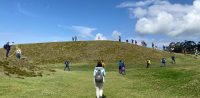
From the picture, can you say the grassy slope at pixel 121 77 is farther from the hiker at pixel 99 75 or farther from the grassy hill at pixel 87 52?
the hiker at pixel 99 75

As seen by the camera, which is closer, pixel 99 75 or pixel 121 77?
pixel 99 75

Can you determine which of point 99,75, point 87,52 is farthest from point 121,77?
point 87,52

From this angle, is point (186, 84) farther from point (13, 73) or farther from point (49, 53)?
point (49, 53)

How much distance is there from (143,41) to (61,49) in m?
31.6

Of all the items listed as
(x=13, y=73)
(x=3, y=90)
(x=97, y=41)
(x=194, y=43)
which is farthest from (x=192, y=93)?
(x=194, y=43)

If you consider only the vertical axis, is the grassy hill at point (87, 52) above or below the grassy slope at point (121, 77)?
above

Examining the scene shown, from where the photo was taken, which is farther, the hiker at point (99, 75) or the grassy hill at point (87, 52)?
the grassy hill at point (87, 52)

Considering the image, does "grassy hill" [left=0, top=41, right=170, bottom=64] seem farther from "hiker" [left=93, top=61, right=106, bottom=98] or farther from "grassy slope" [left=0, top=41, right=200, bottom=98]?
"hiker" [left=93, top=61, right=106, bottom=98]

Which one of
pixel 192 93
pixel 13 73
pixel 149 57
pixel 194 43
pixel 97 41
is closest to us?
pixel 192 93

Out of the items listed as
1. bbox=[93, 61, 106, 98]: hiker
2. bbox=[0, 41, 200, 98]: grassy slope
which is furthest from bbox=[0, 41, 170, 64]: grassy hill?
bbox=[93, 61, 106, 98]: hiker

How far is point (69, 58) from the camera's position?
4343 inches

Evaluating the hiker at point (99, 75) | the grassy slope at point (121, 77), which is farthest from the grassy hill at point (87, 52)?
the hiker at point (99, 75)

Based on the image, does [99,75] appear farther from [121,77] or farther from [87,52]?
[87,52]

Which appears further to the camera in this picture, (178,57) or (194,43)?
(194,43)
